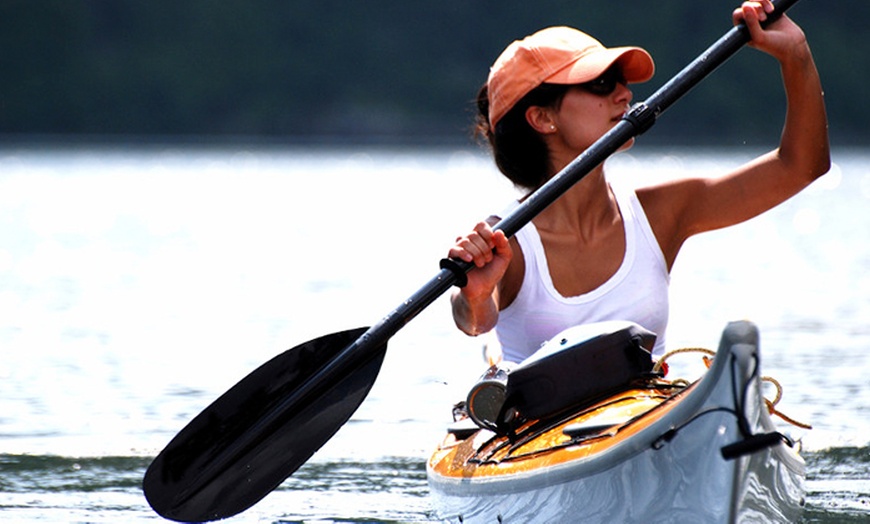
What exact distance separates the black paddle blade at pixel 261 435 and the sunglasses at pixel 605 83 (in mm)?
1248

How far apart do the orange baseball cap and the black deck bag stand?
858 mm

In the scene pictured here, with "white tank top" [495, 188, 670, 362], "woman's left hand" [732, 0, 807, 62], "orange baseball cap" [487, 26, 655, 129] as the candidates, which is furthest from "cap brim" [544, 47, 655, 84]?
"white tank top" [495, 188, 670, 362]

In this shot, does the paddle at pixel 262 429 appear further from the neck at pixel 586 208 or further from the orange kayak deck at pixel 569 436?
the neck at pixel 586 208

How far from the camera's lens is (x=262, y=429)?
19.2ft

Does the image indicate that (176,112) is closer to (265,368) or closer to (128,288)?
(128,288)

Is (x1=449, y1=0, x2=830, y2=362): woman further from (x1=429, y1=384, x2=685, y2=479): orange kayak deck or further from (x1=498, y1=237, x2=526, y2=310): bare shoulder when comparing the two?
(x1=429, y1=384, x2=685, y2=479): orange kayak deck

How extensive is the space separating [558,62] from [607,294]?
2.54ft

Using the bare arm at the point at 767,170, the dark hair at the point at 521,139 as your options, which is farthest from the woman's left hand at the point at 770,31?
the dark hair at the point at 521,139

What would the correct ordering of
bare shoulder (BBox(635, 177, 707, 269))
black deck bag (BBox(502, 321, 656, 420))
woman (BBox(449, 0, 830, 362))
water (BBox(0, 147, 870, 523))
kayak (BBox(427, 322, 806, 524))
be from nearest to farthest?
1. kayak (BBox(427, 322, 806, 524))
2. black deck bag (BBox(502, 321, 656, 420))
3. woman (BBox(449, 0, 830, 362))
4. bare shoulder (BBox(635, 177, 707, 269))
5. water (BBox(0, 147, 870, 523))

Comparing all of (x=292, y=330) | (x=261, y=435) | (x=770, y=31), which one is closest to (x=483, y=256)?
(x=770, y=31)

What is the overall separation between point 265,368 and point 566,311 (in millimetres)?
1258

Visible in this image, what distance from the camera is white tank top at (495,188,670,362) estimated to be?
5254mm

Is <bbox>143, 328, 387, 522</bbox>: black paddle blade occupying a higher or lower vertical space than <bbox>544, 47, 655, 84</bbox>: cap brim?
lower

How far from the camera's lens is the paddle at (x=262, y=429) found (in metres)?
5.85
